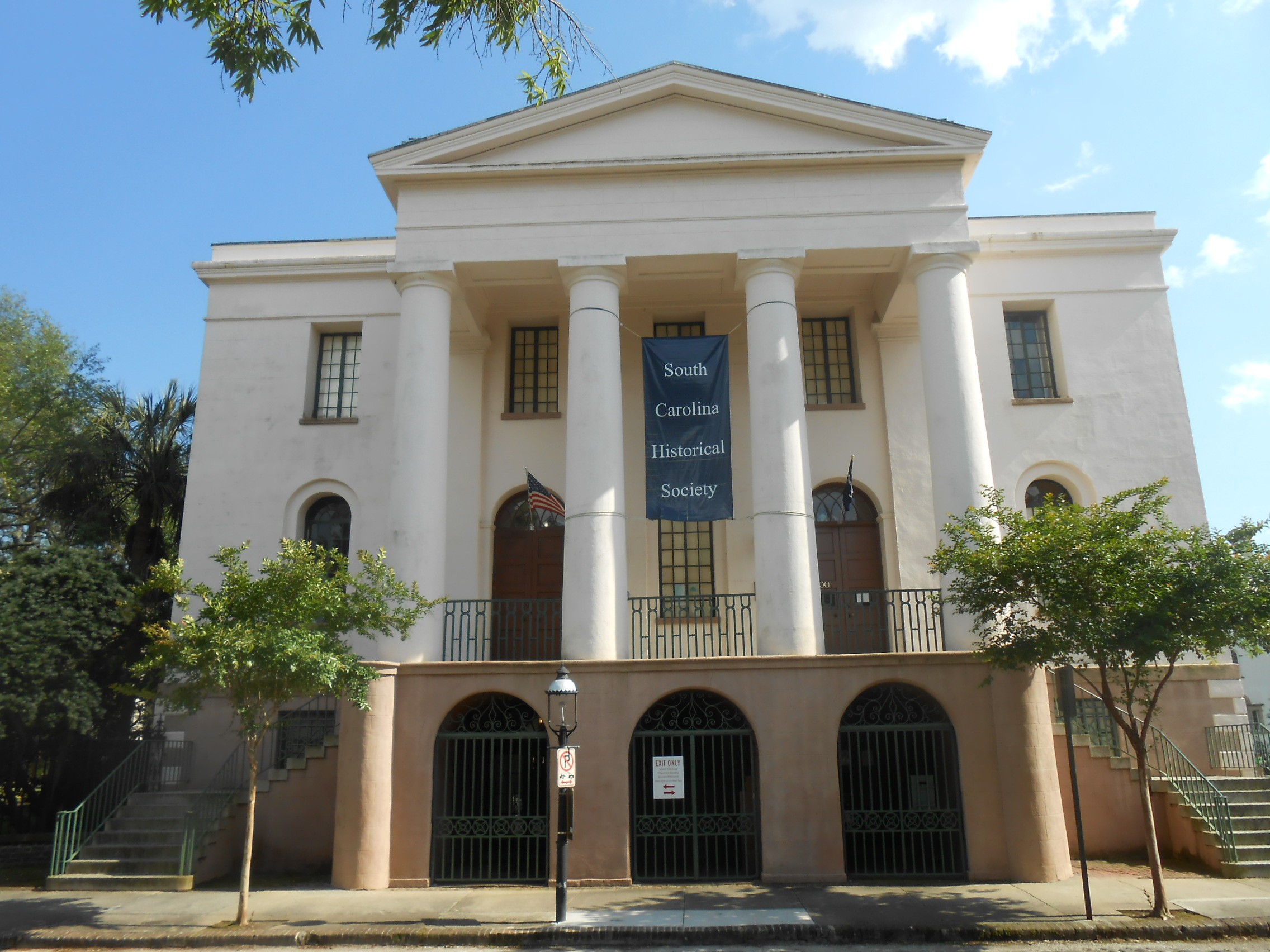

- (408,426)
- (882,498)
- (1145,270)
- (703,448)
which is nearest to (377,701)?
(408,426)

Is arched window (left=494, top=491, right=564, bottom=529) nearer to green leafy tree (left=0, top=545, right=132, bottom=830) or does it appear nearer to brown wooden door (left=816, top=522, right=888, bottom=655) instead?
brown wooden door (left=816, top=522, right=888, bottom=655)

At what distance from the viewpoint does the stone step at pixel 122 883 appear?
15430mm

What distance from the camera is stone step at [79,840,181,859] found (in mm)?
15930

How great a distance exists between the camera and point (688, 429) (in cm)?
1684

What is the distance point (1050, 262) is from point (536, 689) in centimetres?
1415

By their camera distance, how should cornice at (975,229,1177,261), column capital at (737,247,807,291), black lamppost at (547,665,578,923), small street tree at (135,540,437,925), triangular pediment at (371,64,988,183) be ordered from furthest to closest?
cornice at (975,229,1177,261)
triangular pediment at (371,64,988,183)
column capital at (737,247,807,291)
small street tree at (135,540,437,925)
black lamppost at (547,665,578,923)

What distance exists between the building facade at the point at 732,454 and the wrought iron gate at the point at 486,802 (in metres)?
0.07

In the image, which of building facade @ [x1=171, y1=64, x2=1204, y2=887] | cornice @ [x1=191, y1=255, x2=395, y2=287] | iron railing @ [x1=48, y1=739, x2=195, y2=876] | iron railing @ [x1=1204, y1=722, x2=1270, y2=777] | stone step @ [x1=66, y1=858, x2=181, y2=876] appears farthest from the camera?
cornice @ [x1=191, y1=255, x2=395, y2=287]

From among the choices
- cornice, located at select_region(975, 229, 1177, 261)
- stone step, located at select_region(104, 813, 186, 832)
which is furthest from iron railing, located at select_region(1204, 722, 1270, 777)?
stone step, located at select_region(104, 813, 186, 832)

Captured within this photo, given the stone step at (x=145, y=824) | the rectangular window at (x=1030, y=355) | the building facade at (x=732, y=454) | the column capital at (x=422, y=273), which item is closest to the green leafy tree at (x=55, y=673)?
the stone step at (x=145, y=824)

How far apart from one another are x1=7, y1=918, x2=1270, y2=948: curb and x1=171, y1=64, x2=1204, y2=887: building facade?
8.73 ft

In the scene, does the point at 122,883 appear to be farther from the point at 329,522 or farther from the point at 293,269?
the point at 293,269

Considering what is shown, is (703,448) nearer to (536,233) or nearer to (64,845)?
(536,233)

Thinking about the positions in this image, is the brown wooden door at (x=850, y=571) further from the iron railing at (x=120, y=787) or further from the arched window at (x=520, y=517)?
the iron railing at (x=120, y=787)
